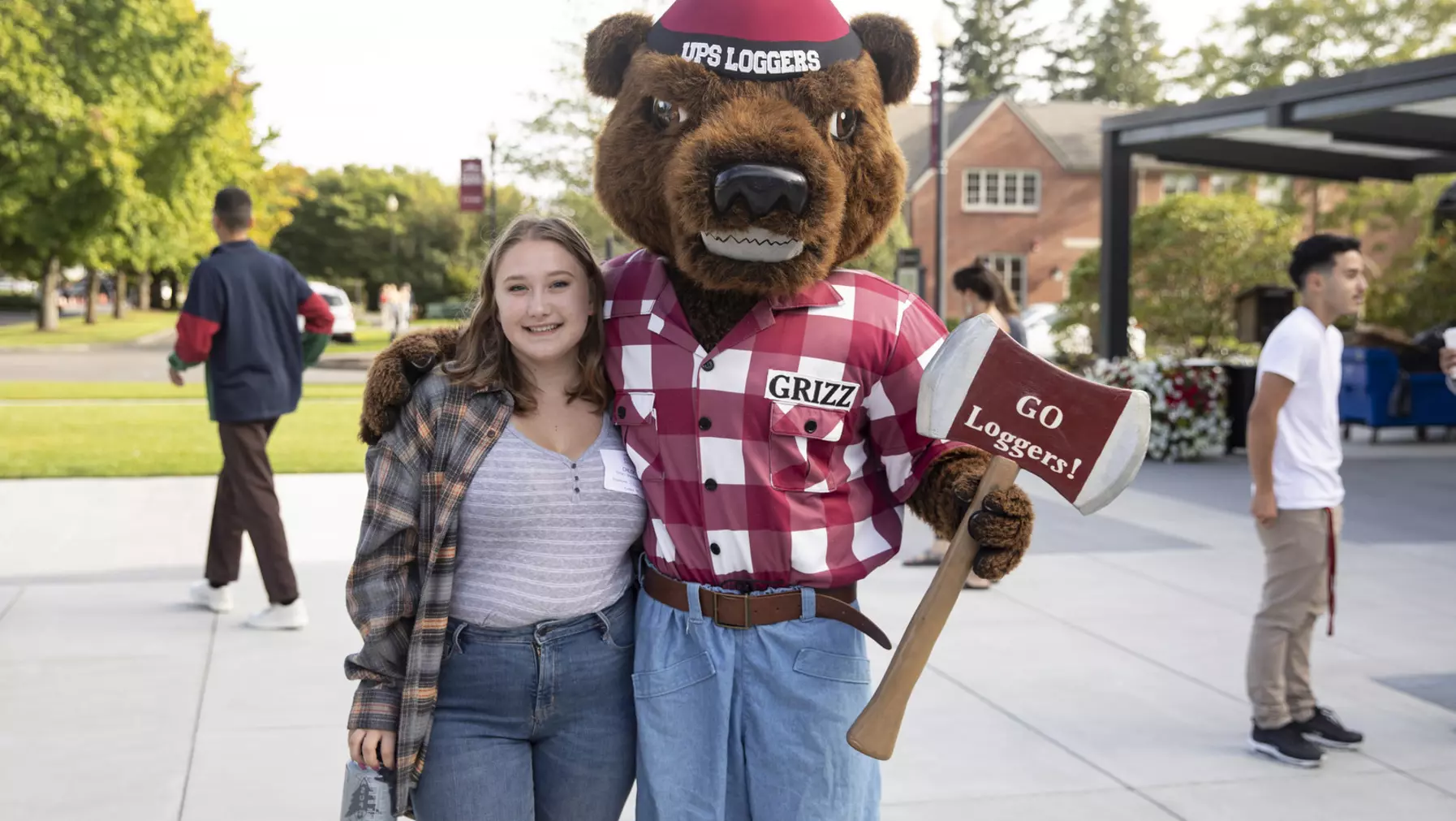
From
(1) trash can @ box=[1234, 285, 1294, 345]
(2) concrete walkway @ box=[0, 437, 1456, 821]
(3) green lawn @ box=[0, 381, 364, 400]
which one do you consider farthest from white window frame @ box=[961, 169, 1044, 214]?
(2) concrete walkway @ box=[0, 437, 1456, 821]

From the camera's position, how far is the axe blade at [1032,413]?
2266mm

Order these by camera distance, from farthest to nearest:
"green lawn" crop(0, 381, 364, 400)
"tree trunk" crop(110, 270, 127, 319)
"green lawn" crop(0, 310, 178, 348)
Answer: "tree trunk" crop(110, 270, 127, 319) < "green lawn" crop(0, 310, 178, 348) < "green lawn" crop(0, 381, 364, 400)

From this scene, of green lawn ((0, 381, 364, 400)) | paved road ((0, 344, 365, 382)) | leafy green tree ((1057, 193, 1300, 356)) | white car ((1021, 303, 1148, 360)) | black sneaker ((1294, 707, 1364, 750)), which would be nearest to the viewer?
black sneaker ((1294, 707, 1364, 750))

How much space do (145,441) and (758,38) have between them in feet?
36.9

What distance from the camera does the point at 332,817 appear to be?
13.0 feet

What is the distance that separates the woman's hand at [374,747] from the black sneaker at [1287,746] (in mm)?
3240

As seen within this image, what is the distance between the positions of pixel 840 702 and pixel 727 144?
109 cm

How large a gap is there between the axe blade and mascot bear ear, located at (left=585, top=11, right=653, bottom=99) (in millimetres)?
1008

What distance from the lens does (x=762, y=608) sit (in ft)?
8.26

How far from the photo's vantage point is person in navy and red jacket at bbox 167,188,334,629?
588 cm

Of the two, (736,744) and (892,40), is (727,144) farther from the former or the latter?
(736,744)

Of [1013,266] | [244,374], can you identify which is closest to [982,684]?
[244,374]

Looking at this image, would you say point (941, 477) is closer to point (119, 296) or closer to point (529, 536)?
point (529, 536)

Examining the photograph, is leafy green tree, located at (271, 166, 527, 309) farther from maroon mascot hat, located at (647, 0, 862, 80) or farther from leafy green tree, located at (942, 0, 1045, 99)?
maroon mascot hat, located at (647, 0, 862, 80)
